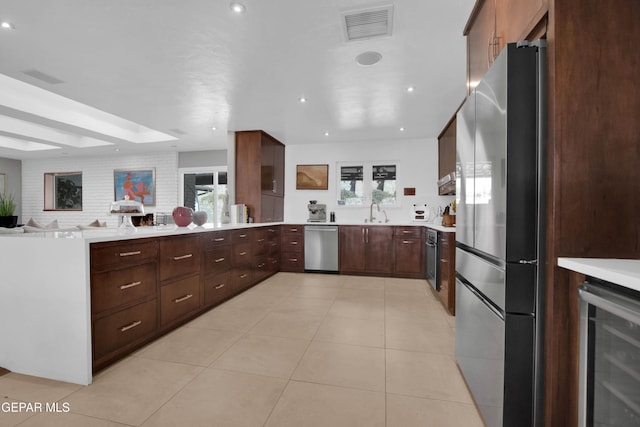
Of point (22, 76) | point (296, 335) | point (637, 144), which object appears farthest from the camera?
point (22, 76)

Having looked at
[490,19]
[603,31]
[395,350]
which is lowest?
[395,350]

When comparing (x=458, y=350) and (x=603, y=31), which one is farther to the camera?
(x=458, y=350)

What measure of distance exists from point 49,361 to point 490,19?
350cm

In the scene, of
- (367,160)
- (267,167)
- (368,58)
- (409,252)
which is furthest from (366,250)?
(368,58)

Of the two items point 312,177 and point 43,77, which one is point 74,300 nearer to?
point 43,77

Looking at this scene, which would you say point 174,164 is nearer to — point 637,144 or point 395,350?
point 395,350

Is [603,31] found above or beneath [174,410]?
above

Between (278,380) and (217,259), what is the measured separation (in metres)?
1.84

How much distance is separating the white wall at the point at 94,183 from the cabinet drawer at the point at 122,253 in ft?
17.3

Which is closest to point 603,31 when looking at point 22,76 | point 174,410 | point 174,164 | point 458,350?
point 458,350

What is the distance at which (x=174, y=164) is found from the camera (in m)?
7.18

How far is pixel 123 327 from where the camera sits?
2.14 metres

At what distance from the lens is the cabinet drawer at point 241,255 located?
381 cm

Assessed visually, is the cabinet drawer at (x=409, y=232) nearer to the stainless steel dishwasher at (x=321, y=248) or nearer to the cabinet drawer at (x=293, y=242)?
the stainless steel dishwasher at (x=321, y=248)
